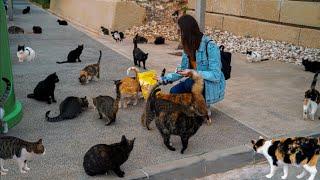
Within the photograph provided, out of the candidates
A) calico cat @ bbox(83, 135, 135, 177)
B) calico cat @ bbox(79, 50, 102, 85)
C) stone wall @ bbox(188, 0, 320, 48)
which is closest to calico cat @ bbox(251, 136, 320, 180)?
calico cat @ bbox(83, 135, 135, 177)

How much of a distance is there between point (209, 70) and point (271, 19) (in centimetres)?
721

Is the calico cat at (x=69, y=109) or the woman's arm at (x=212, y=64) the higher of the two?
the woman's arm at (x=212, y=64)

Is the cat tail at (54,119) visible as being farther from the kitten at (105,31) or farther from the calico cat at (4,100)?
the kitten at (105,31)

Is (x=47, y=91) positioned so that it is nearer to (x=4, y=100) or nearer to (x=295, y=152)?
(x=4, y=100)

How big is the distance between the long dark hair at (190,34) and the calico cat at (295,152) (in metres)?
1.67

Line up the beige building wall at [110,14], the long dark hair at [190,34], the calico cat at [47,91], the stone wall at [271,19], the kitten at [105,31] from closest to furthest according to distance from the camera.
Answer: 1. the long dark hair at [190,34]
2. the calico cat at [47,91]
3. the stone wall at [271,19]
4. the kitten at [105,31]
5. the beige building wall at [110,14]

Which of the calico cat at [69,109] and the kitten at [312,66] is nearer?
the calico cat at [69,109]

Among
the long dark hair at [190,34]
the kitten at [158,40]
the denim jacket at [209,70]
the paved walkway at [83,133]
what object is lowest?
the paved walkway at [83,133]

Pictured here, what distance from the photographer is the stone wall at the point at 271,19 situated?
36.4 ft

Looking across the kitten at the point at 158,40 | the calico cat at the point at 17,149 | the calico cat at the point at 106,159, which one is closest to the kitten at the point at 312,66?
the kitten at the point at 158,40

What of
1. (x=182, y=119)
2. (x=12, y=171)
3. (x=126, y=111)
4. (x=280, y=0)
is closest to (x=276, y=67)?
(x=280, y=0)

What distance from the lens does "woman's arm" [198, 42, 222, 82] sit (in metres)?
5.60

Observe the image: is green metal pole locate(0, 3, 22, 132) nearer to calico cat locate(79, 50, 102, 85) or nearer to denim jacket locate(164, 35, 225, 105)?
denim jacket locate(164, 35, 225, 105)

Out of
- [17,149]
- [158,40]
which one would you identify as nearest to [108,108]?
[17,149]
